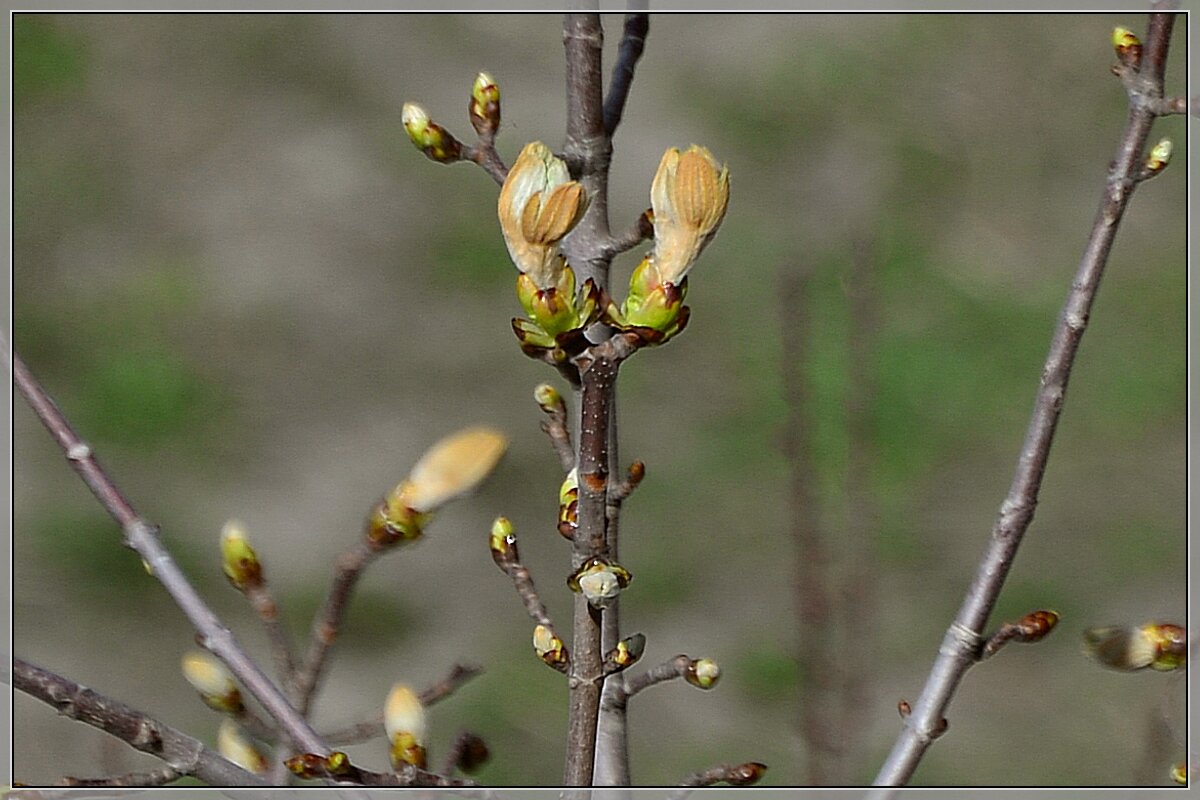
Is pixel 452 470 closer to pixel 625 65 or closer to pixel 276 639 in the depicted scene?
pixel 276 639

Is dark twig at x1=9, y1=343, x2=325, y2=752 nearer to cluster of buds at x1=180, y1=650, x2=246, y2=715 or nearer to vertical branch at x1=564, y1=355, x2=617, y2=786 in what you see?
cluster of buds at x1=180, y1=650, x2=246, y2=715

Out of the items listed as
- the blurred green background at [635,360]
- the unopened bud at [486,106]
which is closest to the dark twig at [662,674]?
the unopened bud at [486,106]

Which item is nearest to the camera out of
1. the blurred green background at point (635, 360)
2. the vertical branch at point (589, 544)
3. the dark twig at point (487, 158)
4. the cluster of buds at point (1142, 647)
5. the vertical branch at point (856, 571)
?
the vertical branch at point (589, 544)

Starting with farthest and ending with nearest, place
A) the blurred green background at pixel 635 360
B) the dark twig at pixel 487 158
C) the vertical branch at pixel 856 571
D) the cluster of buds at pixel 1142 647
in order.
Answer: the blurred green background at pixel 635 360 < the vertical branch at pixel 856 571 < the dark twig at pixel 487 158 < the cluster of buds at pixel 1142 647

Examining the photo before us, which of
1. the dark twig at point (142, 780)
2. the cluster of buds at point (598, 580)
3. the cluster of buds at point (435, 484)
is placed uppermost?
the cluster of buds at point (435, 484)

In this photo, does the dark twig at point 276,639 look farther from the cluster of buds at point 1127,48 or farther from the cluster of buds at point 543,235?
the cluster of buds at point 1127,48

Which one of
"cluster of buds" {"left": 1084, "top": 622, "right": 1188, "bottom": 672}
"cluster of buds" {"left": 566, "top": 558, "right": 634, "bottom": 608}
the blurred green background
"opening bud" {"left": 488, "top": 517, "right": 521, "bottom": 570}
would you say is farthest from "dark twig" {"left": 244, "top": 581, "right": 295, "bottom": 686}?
the blurred green background
